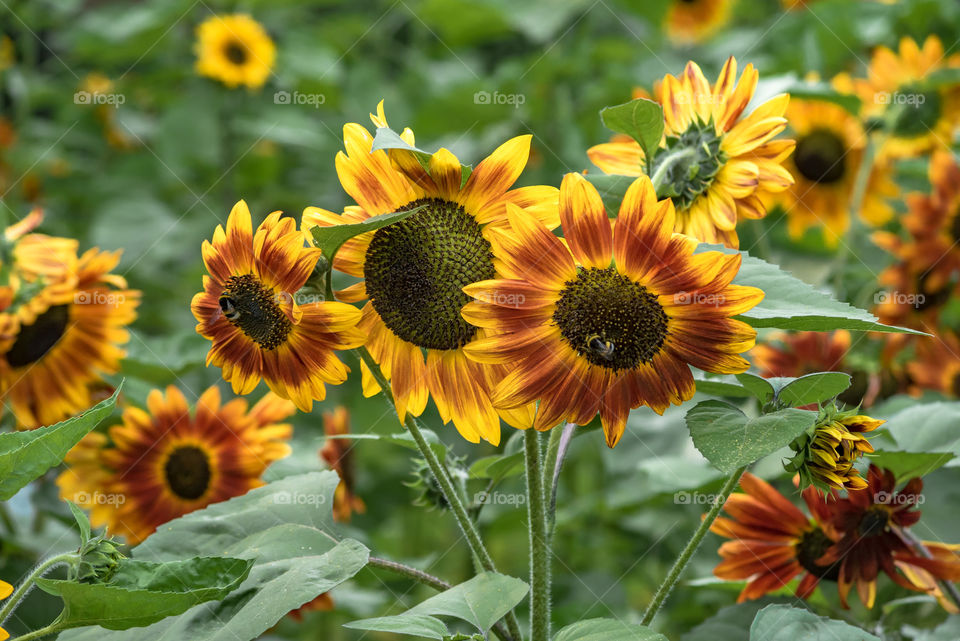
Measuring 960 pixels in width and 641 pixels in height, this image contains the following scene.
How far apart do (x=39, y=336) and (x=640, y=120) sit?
62 centimetres

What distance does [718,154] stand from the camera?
22.0 inches

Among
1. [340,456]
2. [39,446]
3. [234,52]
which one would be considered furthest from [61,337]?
[234,52]

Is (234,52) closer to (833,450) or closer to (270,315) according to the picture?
(270,315)

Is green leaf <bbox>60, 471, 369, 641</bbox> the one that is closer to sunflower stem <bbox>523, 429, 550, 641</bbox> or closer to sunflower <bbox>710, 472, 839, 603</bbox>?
sunflower stem <bbox>523, 429, 550, 641</bbox>

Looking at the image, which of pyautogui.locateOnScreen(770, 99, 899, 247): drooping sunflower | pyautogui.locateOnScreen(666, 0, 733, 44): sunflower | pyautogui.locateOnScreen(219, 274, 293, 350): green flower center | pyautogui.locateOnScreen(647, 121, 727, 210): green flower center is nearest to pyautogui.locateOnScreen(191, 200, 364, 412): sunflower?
pyautogui.locateOnScreen(219, 274, 293, 350): green flower center

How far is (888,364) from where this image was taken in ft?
3.26

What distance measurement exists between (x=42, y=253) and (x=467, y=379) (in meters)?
0.54

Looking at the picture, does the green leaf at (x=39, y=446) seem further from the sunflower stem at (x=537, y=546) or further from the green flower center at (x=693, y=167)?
the green flower center at (x=693, y=167)

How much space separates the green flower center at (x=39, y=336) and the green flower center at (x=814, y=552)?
69 centimetres

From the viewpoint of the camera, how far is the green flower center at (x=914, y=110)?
1117 millimetres

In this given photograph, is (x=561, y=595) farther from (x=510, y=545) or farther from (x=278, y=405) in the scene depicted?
(x=278, y=405)

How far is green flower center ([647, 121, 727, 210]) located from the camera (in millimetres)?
555

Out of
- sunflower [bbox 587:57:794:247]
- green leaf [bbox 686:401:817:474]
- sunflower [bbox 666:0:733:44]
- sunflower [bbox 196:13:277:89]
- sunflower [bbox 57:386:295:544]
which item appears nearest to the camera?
green leaf [bbox 686:401:817:474]

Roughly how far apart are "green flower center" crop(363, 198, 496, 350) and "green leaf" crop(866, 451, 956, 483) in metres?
0.31
